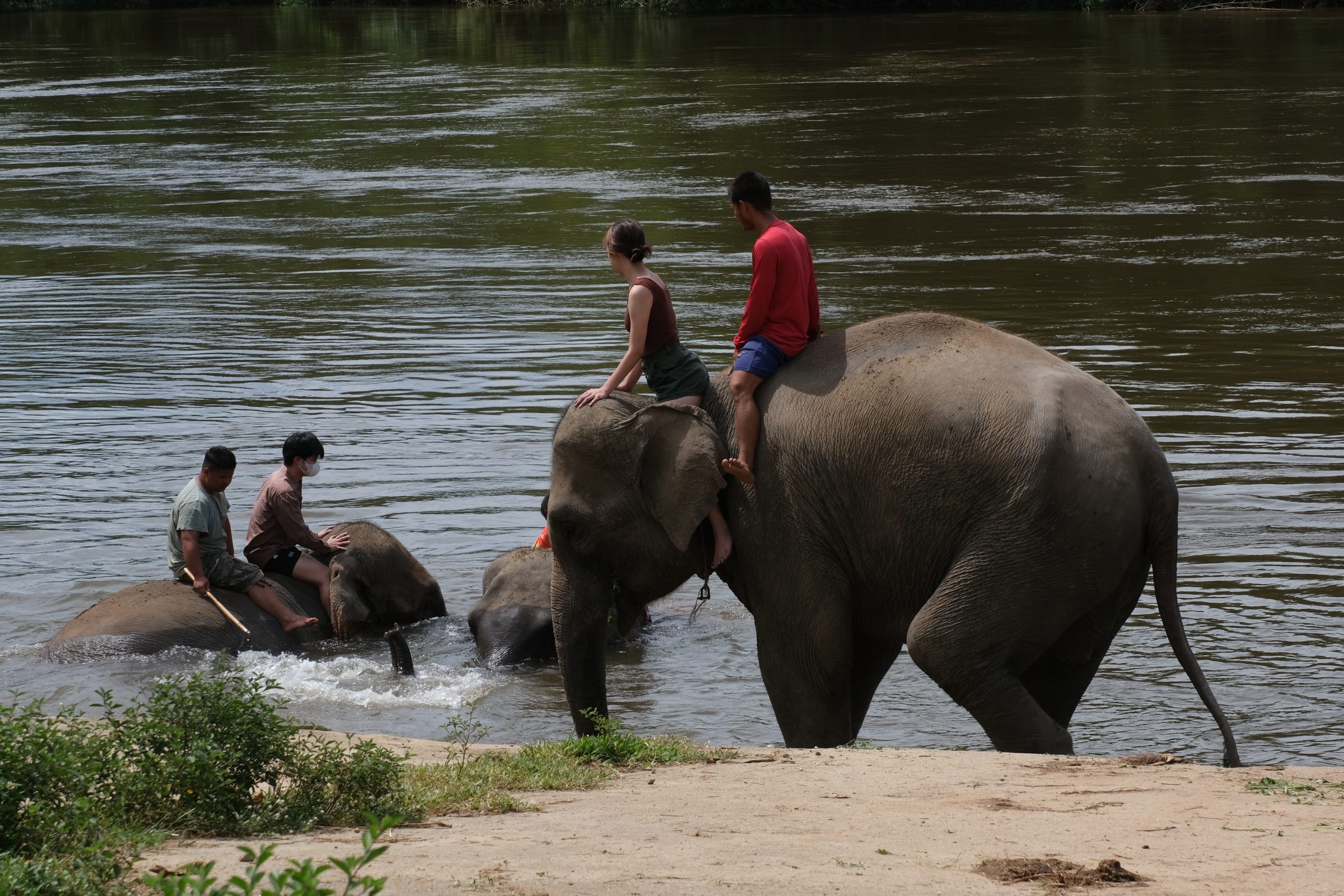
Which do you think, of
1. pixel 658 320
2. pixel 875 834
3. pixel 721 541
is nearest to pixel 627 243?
pixel 658 320

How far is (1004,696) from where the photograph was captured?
6.66 meters

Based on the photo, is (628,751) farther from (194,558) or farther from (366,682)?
(194,558)

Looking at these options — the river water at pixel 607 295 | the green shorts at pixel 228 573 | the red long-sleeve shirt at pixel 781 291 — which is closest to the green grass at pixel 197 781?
the red long-sleeve shirt at pixel 781 291

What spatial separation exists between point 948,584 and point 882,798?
123cm

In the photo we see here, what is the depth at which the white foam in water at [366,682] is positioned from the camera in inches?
357

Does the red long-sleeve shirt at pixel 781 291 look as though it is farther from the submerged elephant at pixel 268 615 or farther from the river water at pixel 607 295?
the submerged elephant at pixel 268 615

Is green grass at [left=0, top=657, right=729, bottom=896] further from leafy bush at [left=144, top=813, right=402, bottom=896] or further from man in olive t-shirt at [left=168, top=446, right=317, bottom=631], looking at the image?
man in olive t-shirt at [left=168, top=446, right=317, bottom=631]

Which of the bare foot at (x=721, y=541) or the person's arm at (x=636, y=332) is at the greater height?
the person's arm at (x=636, y=332)

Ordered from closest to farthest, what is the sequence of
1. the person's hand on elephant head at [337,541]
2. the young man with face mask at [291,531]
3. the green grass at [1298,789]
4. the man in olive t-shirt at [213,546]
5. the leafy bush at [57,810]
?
1. the leafy bush at [57,810]
2. the green grass at [1298,789]
3. the man in olive t-shirt at [213,546]
4. the young man with face mask at [291,531]
5. the person's hand on elephant head at [337,541]

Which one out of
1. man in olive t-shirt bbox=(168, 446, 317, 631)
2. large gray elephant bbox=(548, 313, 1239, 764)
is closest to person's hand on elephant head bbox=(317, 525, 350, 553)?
man in olive t-shirt bbox=(168, 446, 317, 631)

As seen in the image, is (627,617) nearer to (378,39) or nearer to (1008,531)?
(1008,531)

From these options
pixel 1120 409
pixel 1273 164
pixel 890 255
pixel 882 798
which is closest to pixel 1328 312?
pixel 890 255

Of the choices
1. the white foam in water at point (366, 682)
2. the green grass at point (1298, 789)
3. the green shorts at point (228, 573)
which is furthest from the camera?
the green shorts at point (228, 573)

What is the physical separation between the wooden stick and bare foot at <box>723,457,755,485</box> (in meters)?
3.76
